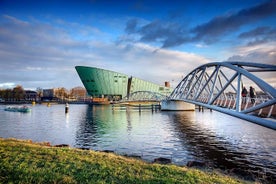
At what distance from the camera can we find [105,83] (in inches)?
6088

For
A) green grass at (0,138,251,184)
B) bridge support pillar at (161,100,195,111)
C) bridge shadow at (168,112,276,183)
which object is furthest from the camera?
bridge support pillar at (161,100,195,111)

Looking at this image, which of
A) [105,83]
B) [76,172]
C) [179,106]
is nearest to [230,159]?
[76,172]

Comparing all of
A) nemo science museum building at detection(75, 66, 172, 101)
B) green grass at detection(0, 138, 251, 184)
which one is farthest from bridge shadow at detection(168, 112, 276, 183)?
nemo science museum building at detection(75, 66, 172, 101)

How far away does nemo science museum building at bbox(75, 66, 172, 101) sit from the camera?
148250 millimetres

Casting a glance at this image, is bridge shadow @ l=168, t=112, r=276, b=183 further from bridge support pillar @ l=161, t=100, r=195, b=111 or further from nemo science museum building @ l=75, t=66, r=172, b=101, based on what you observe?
nemo science museum building @ l=75, t=66, r=172, b=101

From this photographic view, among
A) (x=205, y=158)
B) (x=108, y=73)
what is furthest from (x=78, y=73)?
(x=205, y=158)

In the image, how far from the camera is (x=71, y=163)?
32.3 feet

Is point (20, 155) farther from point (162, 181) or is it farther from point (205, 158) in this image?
point (205, 158)

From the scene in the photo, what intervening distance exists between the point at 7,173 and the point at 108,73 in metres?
148

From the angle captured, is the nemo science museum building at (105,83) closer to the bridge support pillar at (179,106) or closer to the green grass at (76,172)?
the bridge support pillar at (179,106)

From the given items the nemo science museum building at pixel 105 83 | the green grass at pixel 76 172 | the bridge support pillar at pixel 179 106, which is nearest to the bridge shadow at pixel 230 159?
the green grass at pixel 76 172

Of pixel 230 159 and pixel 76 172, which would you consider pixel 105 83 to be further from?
pixel 76 172

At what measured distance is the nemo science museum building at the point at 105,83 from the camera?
5837 inches

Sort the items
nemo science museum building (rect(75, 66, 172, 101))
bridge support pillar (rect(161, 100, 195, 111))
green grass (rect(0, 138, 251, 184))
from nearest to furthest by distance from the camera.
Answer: green grass (rect(0, 138, 251, 184))
bridge support pillar (rect(161, 100, 195, 111))
nemo science museum building (rect(75, 66, 172, 101))
